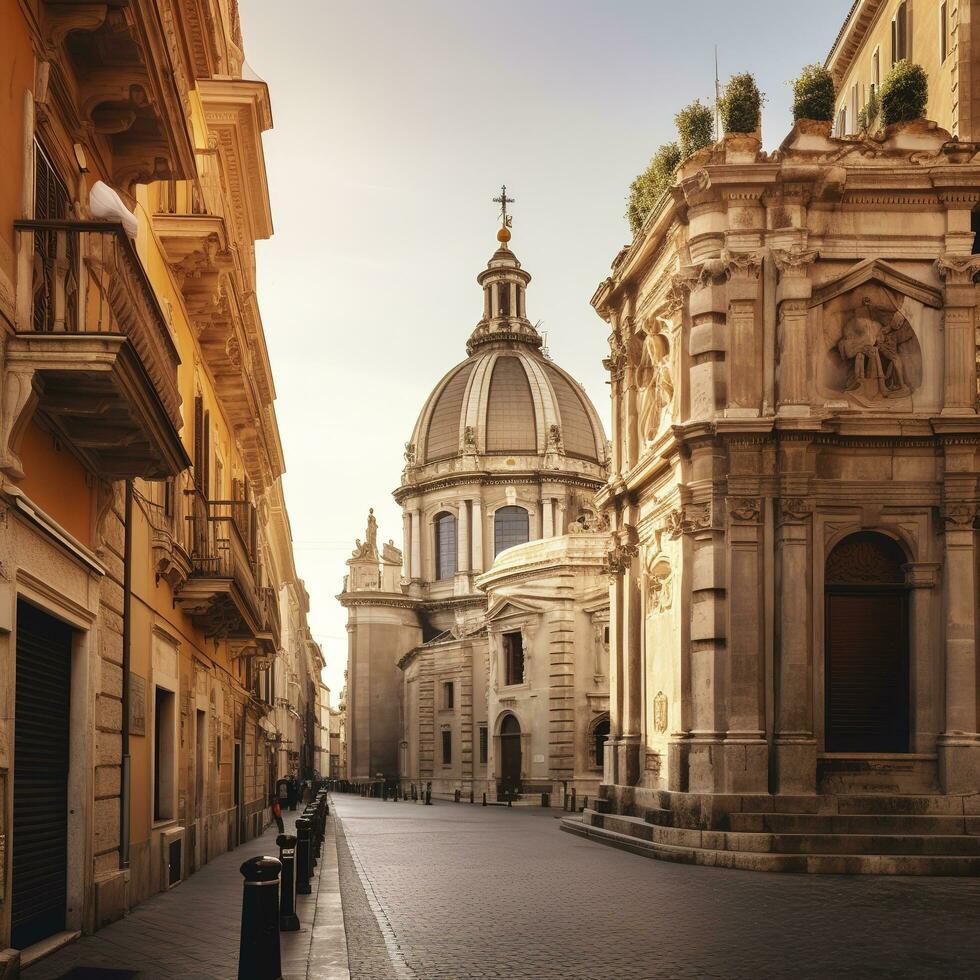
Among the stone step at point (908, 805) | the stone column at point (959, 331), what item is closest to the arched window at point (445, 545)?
the stone column at point (959, 331)

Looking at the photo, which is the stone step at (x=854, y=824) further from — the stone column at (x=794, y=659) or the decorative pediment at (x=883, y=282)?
the decorative pediment at (x=883, y=282)

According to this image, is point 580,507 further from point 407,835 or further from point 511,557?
point 407,835

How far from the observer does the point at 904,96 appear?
78.8 feet

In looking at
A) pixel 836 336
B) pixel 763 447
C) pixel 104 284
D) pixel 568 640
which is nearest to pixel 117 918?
pixel 104 284

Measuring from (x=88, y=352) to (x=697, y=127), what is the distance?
20.1 metres

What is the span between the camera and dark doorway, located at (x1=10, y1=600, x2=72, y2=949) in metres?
9.07

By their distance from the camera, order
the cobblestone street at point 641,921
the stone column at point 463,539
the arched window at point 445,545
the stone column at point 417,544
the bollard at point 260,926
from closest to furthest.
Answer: the bollard at point 260,926
the cobblestone street at point 641,921
the stone column at point 463,539
the arched window at point 445,545
the stone column at point 417,544

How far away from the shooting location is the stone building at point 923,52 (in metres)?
26.0

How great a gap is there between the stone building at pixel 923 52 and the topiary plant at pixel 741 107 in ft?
11.1

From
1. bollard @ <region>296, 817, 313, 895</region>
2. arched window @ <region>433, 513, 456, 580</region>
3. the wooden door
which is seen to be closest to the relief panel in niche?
the wooden door

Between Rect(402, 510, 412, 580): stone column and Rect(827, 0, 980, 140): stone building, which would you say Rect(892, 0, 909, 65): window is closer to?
Rect(827, 0, 980, 140): stone building

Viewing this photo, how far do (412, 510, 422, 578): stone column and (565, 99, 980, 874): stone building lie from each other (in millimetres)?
60580

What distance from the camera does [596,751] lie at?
161 feet

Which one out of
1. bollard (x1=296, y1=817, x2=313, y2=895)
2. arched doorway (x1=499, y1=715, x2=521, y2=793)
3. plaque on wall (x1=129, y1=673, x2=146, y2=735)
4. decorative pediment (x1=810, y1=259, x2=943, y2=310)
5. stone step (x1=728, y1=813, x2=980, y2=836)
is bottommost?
arched doorway (x1=499, y1=715, x2=521, y2=793)
